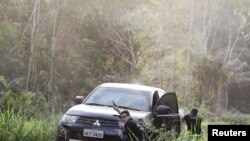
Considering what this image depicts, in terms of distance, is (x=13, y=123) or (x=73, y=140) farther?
(x=13, y=123)

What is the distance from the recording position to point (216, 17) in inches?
1890

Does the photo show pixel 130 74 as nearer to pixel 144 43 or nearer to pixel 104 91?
pixel 144 43

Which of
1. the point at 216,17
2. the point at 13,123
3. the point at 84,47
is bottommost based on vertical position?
the point at 13,123

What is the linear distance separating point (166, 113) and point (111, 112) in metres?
1.17

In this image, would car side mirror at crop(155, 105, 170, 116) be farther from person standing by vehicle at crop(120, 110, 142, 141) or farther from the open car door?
person standing by vehicle at crop(120, 110, 142, 141)

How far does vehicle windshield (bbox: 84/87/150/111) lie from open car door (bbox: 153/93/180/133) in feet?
1.03

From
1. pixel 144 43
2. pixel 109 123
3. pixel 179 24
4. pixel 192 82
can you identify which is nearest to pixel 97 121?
pixel 109 123

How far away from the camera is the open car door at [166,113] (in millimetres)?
10961

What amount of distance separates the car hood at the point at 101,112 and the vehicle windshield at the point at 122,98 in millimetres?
427

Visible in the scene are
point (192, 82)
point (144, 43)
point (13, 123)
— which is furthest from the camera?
point (192, 82)

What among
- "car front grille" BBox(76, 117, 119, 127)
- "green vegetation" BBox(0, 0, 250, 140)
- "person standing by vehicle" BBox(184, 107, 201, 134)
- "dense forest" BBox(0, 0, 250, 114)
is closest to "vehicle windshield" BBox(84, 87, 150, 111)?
"car front grille" BBox(76, 117, 119, 127)

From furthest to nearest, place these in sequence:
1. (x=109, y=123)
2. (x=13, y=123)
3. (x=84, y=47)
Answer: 1. (x=84, y=47)
2. (x=13, y=123)
3. (x=109, y=123)

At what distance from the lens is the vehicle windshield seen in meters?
Result: 11.5

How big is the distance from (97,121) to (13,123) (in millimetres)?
2068
